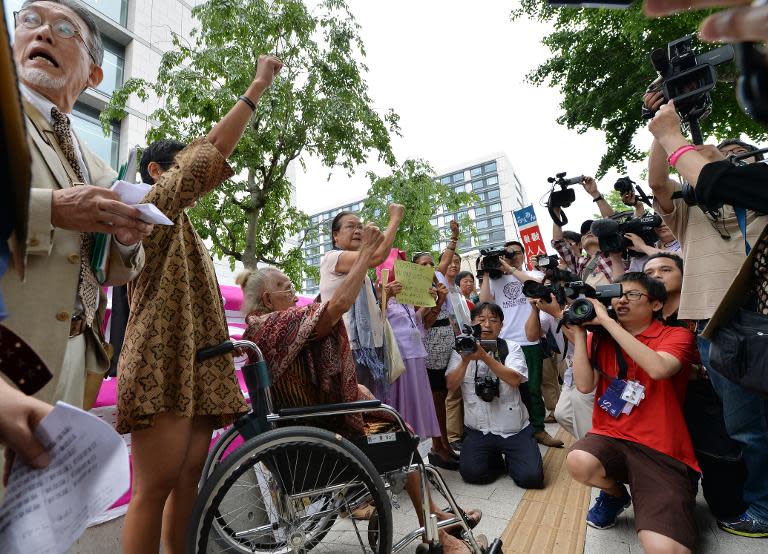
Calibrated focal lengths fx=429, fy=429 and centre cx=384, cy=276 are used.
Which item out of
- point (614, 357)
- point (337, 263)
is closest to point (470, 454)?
point (614, 357)

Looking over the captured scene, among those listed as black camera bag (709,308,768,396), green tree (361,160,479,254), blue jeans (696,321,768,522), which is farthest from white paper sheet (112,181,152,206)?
green tree (361,160,479,254)

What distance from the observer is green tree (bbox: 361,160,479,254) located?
898 centimetres

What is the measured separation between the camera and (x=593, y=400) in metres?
2.50

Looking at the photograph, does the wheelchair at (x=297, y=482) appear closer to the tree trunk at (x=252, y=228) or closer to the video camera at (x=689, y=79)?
the video camera at (x=689, y=79)

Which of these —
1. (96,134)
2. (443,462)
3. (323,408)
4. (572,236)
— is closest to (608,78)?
(572,236)

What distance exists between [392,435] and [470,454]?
4.99 ft

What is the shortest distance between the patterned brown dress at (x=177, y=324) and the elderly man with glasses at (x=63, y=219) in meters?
0.15

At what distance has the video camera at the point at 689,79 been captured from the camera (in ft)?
5.90

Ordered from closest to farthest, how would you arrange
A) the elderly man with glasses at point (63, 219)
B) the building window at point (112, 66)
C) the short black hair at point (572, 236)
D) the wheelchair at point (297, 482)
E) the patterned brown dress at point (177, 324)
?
the elderly man with glasses at point (63, 219) < the patterned brown dress at point (177, 324) < the wheelchair at point (297, 482) < the short black hair at point (572, 236) < the building window at point (112, 66)

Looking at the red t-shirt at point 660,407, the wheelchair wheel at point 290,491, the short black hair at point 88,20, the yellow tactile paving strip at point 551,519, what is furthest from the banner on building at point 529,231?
the short black hair at point 88,20

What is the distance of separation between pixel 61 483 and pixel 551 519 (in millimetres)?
2420

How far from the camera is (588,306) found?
2.17 meters

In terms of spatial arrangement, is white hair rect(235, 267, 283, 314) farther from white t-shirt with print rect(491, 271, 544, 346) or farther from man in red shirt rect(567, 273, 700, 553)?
white t-shirt with print rect(491, 271, 544, 346)

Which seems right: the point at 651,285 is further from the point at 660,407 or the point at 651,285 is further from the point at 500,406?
the point at 500,406
